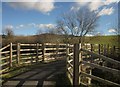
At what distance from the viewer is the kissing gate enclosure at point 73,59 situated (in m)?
6.75

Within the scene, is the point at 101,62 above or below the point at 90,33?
below

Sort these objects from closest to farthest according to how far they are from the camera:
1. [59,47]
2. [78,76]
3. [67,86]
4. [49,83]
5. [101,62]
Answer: [78,76] < [67,86] < [49,83] < [101,62] < [59,47]

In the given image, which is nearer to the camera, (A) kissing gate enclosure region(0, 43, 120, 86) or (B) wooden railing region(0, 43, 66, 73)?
(A) kissing gate enclosure region(0, 43, 120, 86)

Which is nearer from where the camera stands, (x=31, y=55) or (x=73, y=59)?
(x=73, y=59)

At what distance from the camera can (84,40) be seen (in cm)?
4412

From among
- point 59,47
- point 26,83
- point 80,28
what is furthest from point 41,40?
point 26,83

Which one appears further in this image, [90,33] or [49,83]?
[90,33]

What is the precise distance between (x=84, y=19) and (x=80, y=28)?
7.51 feet

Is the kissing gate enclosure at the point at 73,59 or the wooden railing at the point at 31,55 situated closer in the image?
the kissing gate enclosure at the point at 73,59

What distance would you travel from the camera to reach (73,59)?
24.1 feet

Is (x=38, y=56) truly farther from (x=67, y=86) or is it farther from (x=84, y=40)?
(x=84, y=40)

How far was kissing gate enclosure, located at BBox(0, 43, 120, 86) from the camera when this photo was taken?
22.1ft

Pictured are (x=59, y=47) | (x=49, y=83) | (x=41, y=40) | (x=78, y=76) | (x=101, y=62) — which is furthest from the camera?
(x=41, y=40)

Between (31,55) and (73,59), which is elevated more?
(73,59)
